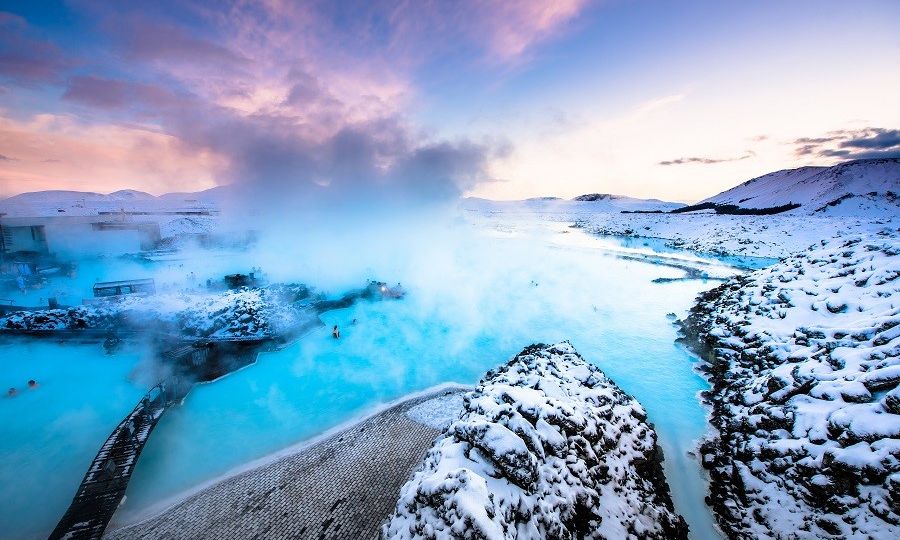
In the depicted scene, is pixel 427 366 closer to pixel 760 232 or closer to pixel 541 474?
pixel 541 474

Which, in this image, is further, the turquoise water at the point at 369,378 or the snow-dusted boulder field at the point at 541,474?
the turquoise water at the point at 369,378

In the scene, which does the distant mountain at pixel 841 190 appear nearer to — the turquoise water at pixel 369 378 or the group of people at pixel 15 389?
the turquoise water at pixel 369 378

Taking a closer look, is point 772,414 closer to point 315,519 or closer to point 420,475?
point 420,475

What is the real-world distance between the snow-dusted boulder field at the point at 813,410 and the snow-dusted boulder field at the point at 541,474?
230cm

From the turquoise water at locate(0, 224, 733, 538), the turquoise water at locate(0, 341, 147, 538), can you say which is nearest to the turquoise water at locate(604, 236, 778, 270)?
the turquoise water at locate(0, 224, 733, 538)

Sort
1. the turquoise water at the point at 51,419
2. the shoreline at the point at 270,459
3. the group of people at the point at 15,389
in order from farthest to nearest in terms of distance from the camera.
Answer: the group of people at the point at 15,389 < the turquoise water at the point at 51,419 < the shoreline at the point at 270,459

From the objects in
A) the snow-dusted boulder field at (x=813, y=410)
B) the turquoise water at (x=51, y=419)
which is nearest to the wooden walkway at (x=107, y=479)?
the turquoise water at (x=51, y=419)

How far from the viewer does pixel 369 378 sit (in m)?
17.4

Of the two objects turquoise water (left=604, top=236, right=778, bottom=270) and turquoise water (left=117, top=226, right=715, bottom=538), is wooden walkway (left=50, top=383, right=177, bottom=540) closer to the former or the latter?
turquoise water (left=117, top=226, right=715, bottom=538)

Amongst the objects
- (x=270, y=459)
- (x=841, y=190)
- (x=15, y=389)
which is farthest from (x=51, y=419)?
(x=841, y=190)

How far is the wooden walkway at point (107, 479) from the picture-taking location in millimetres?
8812

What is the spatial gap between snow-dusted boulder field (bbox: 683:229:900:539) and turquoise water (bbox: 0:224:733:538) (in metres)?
1.27

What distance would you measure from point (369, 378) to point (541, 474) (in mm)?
11211

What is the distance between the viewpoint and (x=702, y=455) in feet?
38.8
